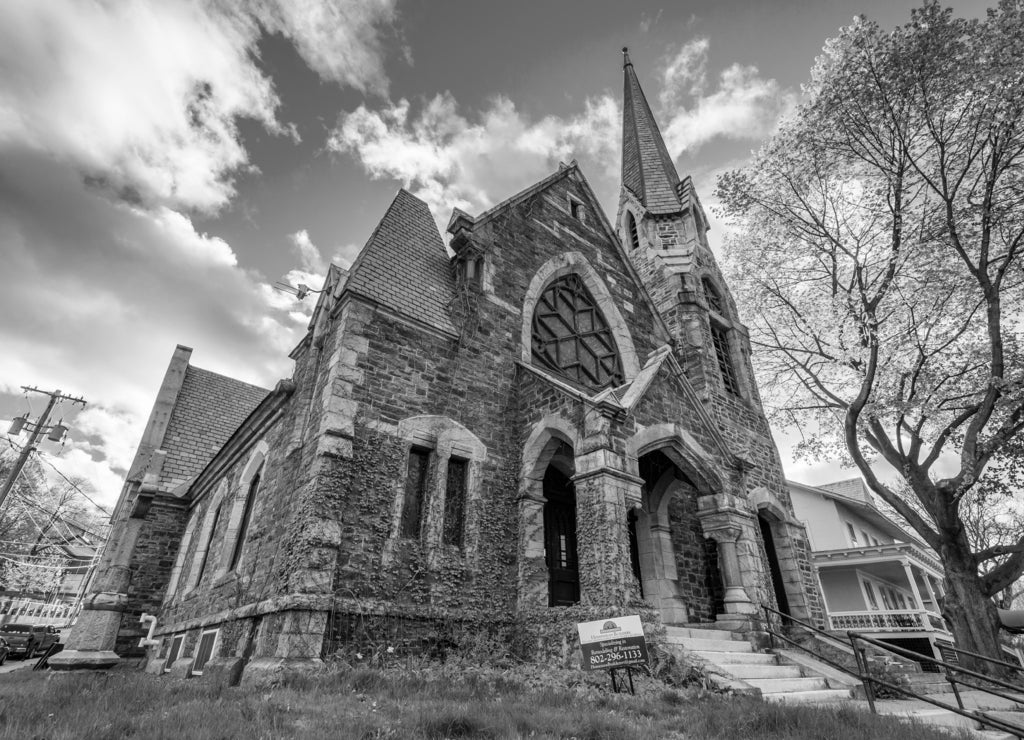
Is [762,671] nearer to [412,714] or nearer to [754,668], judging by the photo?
[754,668]

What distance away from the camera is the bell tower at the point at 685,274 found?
1617cm

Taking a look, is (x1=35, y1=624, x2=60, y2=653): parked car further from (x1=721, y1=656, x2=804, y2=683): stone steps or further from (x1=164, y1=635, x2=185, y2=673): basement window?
(x1=721, y1=656, x2=804, y2=683): stone steps

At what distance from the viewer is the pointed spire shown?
2064cm

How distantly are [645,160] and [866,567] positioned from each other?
1968 cm

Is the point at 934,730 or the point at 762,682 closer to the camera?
the point at 934,730

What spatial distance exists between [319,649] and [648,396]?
21.2ft

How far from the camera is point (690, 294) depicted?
55.9ft

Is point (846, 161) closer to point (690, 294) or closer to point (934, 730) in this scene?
point (690, 294)

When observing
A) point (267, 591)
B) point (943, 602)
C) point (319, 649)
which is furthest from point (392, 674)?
point (943, 602)

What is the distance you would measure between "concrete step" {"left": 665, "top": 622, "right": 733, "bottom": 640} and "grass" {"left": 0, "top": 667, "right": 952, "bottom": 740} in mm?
1879

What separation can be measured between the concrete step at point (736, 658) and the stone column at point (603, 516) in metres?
1.42

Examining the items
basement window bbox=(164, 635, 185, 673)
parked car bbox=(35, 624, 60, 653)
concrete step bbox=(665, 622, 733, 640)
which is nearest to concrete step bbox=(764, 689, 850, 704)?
concrete step bbox=(665, 622, 733, 640)

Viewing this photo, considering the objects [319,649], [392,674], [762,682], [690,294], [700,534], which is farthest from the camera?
[690,294]

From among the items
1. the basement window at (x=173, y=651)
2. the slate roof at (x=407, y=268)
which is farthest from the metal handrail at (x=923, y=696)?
the basement window at (x=173, y=651)
